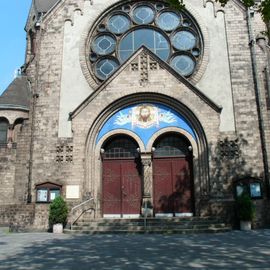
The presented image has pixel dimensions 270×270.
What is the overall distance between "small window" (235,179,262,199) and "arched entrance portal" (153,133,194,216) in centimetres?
237

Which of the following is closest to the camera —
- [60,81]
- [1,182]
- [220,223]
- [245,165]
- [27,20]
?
[220,223]

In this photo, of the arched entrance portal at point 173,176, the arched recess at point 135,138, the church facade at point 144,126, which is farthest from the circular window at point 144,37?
the arched entrance portal at point 173,176

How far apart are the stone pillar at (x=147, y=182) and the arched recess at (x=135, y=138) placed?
1.76 feet

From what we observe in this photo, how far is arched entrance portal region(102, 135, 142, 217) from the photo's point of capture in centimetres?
1812

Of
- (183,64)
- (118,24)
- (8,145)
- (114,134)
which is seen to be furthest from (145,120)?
(8,145)

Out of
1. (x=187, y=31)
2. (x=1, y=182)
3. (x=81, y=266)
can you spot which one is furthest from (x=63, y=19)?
(x=81, y=266)

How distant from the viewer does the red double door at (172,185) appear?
17.9m

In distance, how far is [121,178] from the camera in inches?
730

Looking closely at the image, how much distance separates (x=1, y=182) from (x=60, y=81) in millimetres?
6309

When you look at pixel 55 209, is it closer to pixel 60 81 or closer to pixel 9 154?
pixel 9 154

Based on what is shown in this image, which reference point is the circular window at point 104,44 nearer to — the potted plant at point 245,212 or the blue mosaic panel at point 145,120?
the blue mosaic panel at point 145,120

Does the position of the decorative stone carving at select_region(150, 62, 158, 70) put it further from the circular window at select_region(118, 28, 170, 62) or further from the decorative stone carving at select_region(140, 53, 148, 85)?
the circular window at select_region(118, 28, 170, 62)

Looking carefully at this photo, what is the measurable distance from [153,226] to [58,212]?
14.1ft

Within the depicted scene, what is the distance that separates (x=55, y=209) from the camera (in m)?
15.8
